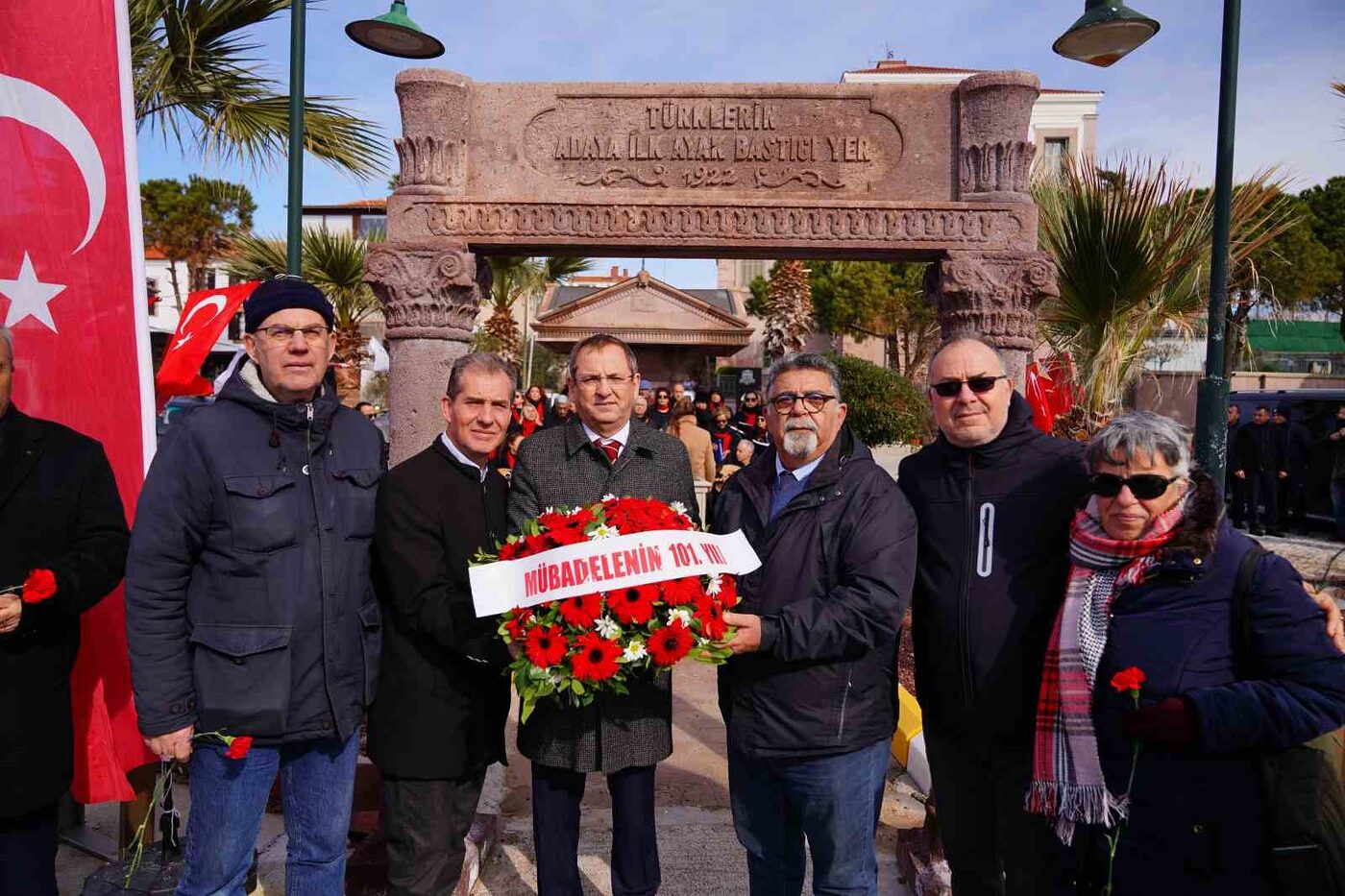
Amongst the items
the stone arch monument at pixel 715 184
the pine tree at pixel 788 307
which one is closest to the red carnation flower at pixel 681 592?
the stone arch monument at pixel 715 184

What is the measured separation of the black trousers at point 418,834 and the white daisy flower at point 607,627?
2.78 feet

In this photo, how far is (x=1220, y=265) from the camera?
15.9 ft

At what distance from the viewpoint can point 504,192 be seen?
202 inches

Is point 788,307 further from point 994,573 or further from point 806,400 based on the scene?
point 994,573

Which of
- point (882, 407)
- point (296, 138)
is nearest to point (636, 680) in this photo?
point (296, 138)

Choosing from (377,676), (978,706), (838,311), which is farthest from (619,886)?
(838,311)

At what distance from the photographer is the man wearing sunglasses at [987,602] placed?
7.90 ft

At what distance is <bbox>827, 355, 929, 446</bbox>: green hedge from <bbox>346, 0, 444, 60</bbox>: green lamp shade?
14.3 metres

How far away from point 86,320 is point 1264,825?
4274 millimetres

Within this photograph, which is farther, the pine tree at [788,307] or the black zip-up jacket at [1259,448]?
the pine tree at [788,307]

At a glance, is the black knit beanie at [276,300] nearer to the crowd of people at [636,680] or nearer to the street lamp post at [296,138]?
the crowd of people at [636,680]

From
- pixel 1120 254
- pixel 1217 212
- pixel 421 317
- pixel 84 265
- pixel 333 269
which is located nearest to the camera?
pixel 84 265

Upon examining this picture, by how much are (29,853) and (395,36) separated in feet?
15.9

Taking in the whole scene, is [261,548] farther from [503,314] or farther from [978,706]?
[503,314]
